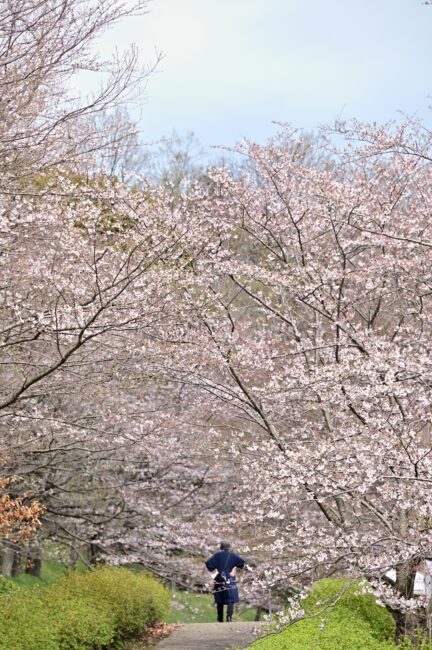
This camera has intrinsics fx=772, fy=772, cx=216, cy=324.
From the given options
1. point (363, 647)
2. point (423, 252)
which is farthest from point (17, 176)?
point (363, 647)

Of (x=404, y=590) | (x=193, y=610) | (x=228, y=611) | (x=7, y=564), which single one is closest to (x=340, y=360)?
(x=404, y=590)

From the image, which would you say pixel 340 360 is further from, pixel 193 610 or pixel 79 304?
pixel 193 610

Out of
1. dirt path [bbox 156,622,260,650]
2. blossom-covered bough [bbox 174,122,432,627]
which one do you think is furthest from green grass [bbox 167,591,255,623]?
blossom-covered bough [bbox 174,122,432,627]

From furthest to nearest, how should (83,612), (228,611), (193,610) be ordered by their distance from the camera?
(193,610) < (228,611) < (83,612)

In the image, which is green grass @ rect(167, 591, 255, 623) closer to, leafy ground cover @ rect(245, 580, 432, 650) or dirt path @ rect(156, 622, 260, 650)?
dirt path @ rect(156, 622, 260, 650)

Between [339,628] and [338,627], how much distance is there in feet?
0.16

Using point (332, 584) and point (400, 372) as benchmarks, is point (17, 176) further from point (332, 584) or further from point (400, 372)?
point (332, 584)

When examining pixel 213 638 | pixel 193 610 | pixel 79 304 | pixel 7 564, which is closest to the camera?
pixel 79 304

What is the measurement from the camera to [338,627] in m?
7.87

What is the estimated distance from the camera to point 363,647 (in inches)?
281

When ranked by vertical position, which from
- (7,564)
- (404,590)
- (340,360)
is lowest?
(404,590)

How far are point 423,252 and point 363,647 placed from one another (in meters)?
4.16

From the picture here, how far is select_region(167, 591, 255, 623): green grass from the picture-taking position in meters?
15.4

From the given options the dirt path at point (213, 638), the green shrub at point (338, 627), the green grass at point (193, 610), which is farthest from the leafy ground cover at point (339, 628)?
the green grass at point (193, 610)
